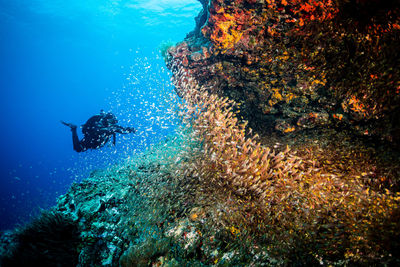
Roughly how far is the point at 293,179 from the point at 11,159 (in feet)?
451

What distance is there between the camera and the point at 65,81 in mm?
90812

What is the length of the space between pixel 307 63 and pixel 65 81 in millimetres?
119455

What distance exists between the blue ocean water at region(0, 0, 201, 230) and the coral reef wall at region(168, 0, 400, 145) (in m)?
2.28

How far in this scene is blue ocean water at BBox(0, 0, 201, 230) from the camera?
29547 millimetres

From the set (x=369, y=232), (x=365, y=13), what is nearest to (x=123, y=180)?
(x=369, y=232)

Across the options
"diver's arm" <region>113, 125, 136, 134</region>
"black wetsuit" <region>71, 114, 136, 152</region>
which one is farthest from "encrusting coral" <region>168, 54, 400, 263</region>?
"black wetsuit" <region>71, 114, 136, 152</region>

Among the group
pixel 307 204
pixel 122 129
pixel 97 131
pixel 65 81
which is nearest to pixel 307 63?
pixel 307 204

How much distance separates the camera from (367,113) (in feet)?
10.1

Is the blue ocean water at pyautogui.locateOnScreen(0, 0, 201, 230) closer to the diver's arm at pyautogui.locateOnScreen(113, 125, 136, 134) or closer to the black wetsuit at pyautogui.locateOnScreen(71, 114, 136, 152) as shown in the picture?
the diver's arm at pyautogui.locateOnScreen(113, 125, 136, 134)

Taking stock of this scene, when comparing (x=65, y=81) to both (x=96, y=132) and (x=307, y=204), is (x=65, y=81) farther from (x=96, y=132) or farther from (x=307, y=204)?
(x=307, y=204)

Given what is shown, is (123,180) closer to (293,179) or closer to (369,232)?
(293,179)

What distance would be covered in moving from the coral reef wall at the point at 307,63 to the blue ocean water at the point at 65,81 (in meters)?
2.28

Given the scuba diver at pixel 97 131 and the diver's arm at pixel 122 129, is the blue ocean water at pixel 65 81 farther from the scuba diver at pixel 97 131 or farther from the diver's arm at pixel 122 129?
the scuba diver at pixel 97 131

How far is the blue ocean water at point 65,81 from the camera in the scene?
96.9 feet
